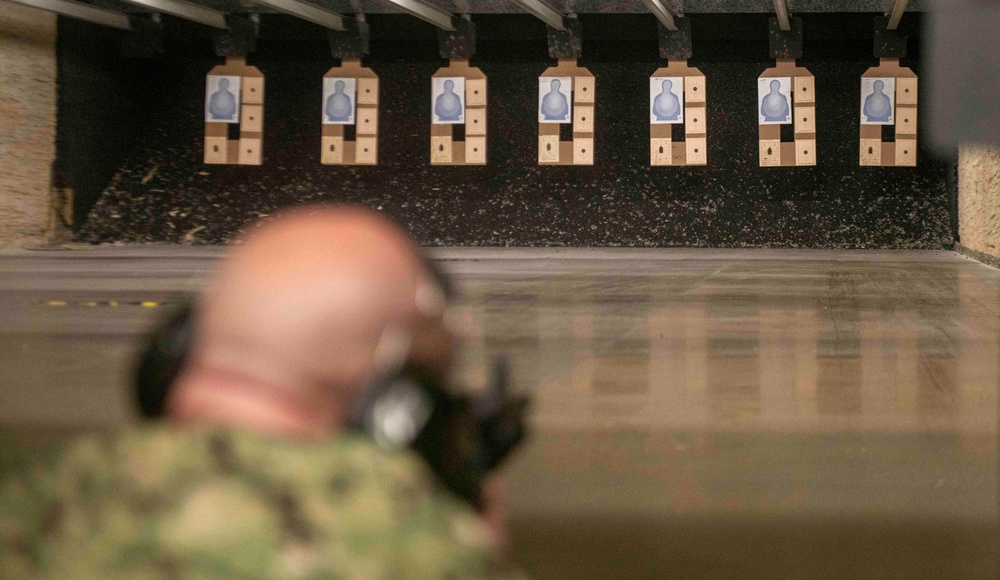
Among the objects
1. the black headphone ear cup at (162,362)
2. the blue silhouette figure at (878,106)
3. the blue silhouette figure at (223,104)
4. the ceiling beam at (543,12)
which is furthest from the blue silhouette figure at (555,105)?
the black headphone ear cup at (162,362)

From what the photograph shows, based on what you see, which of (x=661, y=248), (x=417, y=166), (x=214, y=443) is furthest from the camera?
(x=417, y=166)

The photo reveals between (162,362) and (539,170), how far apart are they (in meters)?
6.42

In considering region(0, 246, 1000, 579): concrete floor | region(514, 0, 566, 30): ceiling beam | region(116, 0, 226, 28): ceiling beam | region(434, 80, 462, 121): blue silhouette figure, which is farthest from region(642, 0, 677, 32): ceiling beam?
region(0, 246, 1000, 579): concrete floor

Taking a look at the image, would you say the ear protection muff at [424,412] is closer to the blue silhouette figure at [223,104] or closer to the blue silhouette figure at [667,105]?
the blue silhouette figure at [667,105]

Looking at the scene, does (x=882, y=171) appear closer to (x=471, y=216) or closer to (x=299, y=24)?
(x=471, y=216)

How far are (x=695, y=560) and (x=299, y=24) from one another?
6.67 metres

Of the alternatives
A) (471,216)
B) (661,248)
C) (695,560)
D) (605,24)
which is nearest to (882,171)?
(661,248)

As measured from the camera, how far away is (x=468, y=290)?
330 cm

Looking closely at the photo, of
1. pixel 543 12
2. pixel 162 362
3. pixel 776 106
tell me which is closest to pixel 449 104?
pixel 543 12

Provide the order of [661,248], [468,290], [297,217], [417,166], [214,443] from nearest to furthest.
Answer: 1. [214,443]
2. [297,217]
3. [468,290]
4. [661,248]
5. [417,166]

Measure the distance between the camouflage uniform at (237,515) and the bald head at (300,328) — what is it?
36mm

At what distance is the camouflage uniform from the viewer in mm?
397

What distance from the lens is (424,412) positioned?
0.46 metres

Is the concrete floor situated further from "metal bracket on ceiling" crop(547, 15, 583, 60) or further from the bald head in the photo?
"metal bracket on ceiling" crop(547, 15, 583, 60)
